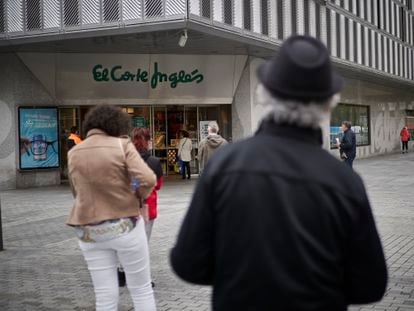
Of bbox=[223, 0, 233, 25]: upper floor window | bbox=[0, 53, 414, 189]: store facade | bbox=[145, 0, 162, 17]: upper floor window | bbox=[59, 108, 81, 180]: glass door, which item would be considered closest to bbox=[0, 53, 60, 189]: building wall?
bbox=[0, 53, 414, 189]: store facade

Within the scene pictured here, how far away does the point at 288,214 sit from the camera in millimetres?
2018

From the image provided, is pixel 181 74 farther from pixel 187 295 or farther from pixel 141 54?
pixel 187 295

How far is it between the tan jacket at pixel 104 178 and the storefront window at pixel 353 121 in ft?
81.3

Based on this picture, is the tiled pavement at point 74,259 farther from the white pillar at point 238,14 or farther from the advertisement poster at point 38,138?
the white pillar at point 238,14

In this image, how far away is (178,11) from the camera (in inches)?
591

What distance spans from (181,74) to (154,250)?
506 inches

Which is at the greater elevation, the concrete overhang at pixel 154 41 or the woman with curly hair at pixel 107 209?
the concrete overhang at pixel 154 41

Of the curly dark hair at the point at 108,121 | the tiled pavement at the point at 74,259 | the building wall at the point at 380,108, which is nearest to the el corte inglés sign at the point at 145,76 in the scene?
the tiled pavement at the point at 74,259

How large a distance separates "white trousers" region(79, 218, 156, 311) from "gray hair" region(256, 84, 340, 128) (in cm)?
212

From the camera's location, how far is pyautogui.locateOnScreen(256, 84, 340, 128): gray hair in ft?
6.91

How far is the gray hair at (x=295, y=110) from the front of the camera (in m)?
2.11

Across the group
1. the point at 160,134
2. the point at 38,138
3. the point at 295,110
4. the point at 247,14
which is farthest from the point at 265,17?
the point at 295,110

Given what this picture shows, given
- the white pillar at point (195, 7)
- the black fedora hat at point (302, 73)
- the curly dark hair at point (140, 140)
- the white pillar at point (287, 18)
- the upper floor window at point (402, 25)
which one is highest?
the upper floor window at point (402, 25)

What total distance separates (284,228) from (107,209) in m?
2.16
